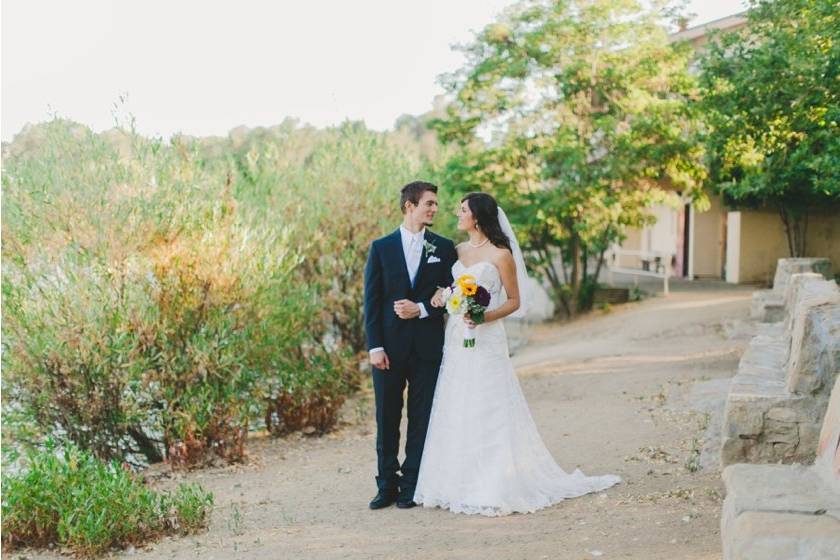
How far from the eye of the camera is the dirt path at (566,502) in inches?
212

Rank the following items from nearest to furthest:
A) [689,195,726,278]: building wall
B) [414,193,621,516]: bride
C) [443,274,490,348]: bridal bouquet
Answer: [443,274,490,348]: bridal bouquet → [414,193,621,516]: bride → [689,195,726,278]: building wall

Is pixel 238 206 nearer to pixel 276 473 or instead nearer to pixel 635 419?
pixel 276 473

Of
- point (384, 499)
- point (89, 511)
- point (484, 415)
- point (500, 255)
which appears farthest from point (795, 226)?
point (89, 511)

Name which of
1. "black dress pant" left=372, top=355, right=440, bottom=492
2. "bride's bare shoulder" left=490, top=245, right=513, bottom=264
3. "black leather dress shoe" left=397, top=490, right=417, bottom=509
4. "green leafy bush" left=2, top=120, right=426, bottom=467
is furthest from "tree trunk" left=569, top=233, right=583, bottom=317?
"black leather dress shoe" left=397, top=490, right=417, bottom=509

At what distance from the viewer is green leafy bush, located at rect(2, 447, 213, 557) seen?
6.29 meters

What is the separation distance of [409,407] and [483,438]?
0.56 m

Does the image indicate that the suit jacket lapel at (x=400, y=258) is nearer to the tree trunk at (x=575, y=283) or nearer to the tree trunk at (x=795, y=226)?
the tree trunk at (x=575, y=283)

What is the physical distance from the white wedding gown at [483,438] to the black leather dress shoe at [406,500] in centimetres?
6

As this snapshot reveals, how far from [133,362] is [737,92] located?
7.65 meters

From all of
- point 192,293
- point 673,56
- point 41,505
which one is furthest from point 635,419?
point 673,56

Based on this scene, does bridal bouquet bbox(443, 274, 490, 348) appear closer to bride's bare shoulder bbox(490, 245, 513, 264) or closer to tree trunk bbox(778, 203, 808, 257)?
bride's bare shoulder bbox(490, 245, 513, 264)

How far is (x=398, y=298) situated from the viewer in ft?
20.8

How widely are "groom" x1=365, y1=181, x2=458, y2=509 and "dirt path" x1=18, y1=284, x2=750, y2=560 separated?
1.55 ft

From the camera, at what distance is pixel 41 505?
6.77 metres
